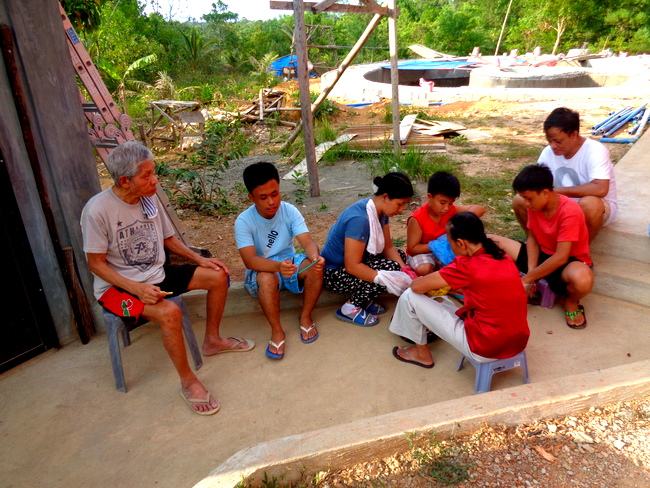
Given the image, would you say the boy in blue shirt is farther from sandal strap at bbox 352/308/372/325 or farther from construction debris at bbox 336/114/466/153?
construction debris at bbox 336/114/466/153

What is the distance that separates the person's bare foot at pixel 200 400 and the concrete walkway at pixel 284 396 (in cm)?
4

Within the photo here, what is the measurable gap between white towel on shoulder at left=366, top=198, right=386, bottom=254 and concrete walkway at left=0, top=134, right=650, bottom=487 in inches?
23.0

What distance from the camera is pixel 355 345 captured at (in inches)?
123

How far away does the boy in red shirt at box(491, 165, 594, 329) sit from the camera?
2.94m

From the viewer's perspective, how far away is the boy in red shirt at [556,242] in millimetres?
2943

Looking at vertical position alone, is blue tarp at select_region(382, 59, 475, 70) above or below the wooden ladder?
above

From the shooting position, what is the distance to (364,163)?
7742 millimetres

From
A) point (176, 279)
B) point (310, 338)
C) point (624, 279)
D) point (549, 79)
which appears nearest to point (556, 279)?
point (624, 279)

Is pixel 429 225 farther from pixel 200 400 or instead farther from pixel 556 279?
pixel 200 400

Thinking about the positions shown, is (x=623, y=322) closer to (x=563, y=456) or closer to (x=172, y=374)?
(x=563, y=456)

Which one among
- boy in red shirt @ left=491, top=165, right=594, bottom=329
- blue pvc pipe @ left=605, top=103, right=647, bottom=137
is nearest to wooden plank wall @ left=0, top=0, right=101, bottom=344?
boy in red shirt @ left=491, top=165, right=594, bottom=329

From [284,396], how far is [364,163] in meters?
5.64

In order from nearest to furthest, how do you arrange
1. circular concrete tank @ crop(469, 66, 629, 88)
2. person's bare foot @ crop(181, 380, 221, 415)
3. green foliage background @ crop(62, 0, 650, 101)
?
person's bare foot @ crop(181, 380, 221, 415)
circular concrete tank @ crop(469, 66, 629, 88)
green foliage background @ crop(62, 0, 650, 101)

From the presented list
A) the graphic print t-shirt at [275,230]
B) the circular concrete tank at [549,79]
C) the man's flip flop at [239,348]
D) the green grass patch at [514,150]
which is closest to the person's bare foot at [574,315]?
the graphic print t-shirt at [275,230]
